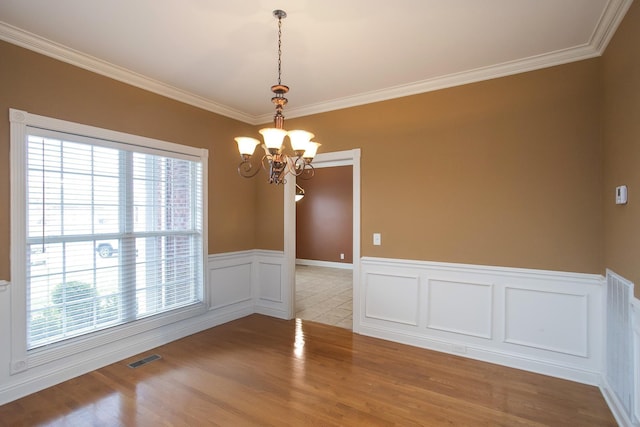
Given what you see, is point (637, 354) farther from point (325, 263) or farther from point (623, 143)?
point (325, 263)

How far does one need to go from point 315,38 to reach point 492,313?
2.96 m

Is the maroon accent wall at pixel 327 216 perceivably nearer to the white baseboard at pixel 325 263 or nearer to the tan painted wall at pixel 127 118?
the white baseboard at pixel 325 263

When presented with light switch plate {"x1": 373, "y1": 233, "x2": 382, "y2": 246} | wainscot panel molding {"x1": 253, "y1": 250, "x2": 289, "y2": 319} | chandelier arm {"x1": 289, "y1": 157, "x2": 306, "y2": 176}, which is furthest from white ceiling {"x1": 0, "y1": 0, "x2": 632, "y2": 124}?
wainscot panel molding {"x1": 253, "y1": 250, "x2": 289, "y2": 319}

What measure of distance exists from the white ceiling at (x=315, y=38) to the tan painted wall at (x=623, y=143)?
216 mm

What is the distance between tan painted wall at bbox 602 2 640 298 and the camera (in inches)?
75.0

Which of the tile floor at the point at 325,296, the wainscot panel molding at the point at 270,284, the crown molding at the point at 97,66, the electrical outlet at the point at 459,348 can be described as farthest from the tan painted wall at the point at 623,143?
the crown molding at the point at 97,66

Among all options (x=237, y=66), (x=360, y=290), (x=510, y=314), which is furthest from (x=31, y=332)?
(x=510, y=314)

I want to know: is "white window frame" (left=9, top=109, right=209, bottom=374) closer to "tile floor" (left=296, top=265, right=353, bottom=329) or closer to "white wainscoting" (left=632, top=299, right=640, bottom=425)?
"tile floor" (left=296, top=265, right=353, bottom=329)

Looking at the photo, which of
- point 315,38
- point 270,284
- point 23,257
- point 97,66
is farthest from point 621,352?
point 97,66

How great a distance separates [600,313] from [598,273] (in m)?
0.33

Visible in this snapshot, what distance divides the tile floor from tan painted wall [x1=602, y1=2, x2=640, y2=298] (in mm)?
2758

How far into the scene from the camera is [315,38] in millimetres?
2512

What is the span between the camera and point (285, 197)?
4.40 meters

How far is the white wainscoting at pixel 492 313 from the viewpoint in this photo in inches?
107
